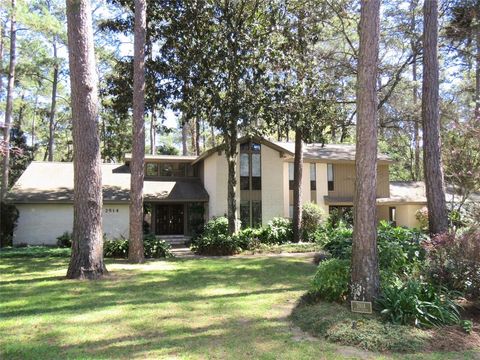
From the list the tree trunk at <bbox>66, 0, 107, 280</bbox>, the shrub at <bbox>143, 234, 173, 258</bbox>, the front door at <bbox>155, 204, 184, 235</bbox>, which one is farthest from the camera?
the front door at <bbox>155, 204, 184, 235</bbox>

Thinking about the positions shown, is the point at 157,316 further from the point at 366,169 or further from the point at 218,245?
the point at 218,245

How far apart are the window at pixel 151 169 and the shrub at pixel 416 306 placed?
70.3 feet

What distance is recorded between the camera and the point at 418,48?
71.2 ft

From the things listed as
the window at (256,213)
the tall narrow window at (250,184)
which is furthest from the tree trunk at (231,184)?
the window at (256,213)

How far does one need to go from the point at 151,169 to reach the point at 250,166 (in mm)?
6270

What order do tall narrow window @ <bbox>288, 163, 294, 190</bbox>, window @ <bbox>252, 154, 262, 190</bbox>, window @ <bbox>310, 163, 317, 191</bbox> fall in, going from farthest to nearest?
window @ <bbox>310, 163, 317, 191</bbox>, tall narrow window @ <bbox>288, 163, 294, 190</bbox>, window @ <bbox>252, 154, 262, 190</bbox>

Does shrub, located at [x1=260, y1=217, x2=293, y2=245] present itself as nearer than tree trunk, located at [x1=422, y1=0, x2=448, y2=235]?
No

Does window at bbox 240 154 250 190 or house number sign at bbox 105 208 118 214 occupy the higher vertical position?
window at bbox 240 154 250 190

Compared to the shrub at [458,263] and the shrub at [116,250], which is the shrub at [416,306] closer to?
the shrub at [458,263]

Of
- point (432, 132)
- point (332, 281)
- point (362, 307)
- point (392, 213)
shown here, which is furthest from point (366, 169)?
point (392, 213)

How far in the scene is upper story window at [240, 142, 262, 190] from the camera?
2555 cm

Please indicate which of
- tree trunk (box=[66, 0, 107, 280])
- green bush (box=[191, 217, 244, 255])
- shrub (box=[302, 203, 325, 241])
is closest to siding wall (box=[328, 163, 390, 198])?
shrub (box=[302, 203, 325, 241])

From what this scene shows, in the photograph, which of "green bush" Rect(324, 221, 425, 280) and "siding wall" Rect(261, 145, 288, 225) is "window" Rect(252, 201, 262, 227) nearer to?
"siding wall" Rect(261, 145, 288, 225)

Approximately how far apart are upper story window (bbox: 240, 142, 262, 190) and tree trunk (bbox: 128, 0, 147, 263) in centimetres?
1139
